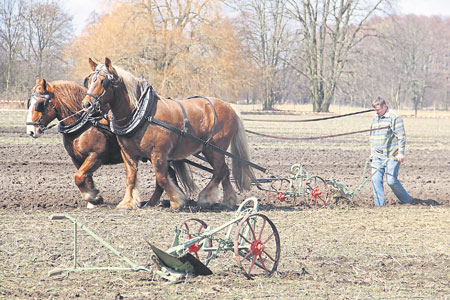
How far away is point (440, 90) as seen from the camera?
7594 cm

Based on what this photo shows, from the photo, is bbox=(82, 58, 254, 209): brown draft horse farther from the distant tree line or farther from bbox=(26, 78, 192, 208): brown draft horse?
the distant tree line

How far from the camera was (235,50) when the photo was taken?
→ 38.7 metres

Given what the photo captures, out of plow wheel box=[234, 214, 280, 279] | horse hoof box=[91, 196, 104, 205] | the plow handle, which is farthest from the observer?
horse hoof box=[91, 196, 104, 205]

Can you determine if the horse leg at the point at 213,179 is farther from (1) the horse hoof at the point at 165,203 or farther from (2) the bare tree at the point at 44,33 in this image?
(2) the bare tree at the point at 44,33

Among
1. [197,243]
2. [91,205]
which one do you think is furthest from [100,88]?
[197,243]

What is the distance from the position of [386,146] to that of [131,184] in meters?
4.07

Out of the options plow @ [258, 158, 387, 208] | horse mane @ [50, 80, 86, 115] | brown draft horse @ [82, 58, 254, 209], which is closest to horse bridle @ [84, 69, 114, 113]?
brown draft horse @ [82, 58, 254, 209]

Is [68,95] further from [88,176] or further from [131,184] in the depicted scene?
[131,184]

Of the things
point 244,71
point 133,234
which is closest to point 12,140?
point 133,234

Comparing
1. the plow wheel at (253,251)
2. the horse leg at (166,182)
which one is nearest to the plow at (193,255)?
the plow wheel at (253,251)

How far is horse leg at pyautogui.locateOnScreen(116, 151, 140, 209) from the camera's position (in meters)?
8.16

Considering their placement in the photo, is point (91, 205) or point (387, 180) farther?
point (387, 180)

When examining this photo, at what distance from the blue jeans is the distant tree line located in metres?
25.7

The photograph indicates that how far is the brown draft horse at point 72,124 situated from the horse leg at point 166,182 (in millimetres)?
830
